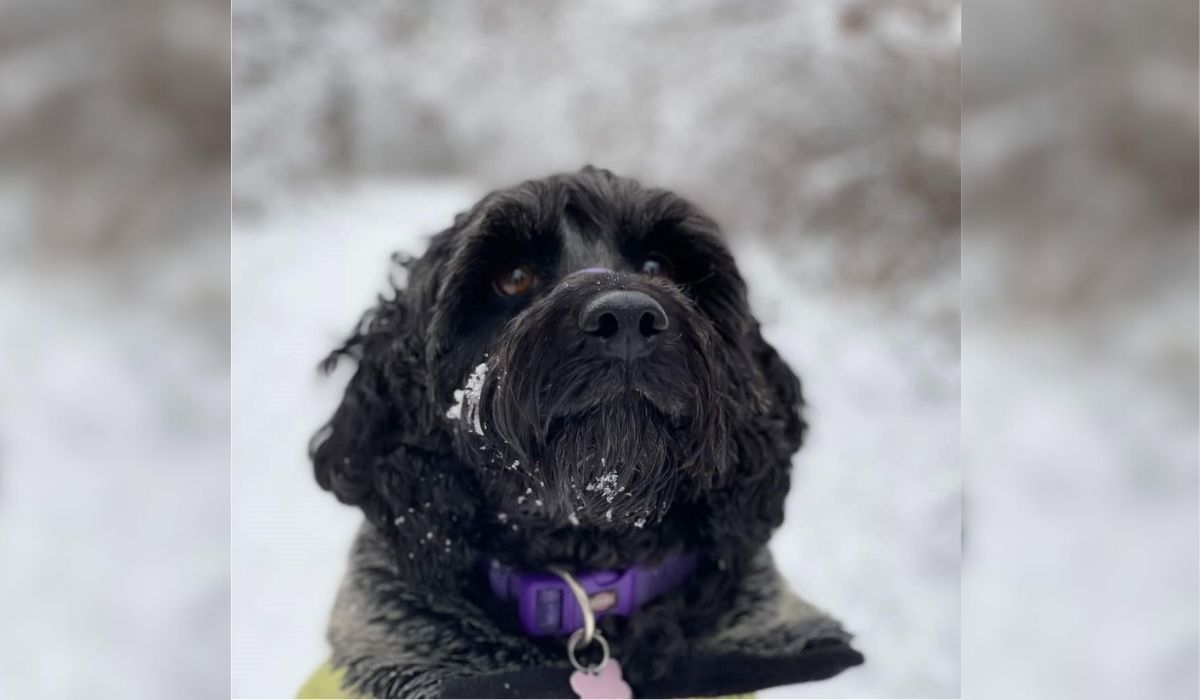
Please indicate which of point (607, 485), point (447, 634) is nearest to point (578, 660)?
point (447, 634)

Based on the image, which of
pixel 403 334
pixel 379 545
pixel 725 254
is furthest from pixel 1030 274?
pixel 379 545

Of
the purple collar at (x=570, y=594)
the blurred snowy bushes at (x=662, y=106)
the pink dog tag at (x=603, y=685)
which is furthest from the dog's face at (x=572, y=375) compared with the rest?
the blurred snowy bushes at (x=662, y=106)

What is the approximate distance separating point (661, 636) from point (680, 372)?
79 cm

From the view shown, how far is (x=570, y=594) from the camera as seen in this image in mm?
2211

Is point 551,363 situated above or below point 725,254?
below

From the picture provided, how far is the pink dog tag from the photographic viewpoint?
2.15 m

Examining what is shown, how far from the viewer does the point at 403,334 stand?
2309 mm

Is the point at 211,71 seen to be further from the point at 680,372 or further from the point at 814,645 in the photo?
the point at 814,645

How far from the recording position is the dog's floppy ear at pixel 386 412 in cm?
222

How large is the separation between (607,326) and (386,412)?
849 mm

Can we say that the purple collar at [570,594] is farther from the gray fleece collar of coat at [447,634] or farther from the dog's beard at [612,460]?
the dog's beard at [612,460]

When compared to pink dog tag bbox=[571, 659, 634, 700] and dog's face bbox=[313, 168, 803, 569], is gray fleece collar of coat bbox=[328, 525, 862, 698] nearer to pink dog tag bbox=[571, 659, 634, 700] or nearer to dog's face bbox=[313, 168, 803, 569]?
pink dog tag bbox=[571, 659, 634, 700]

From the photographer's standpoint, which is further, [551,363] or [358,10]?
[358,10]

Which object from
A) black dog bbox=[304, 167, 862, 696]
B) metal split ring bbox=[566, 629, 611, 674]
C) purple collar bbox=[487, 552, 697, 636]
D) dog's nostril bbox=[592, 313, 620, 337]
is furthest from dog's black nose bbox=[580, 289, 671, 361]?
metal split ring bbox=[566, 629, 611, 674]
